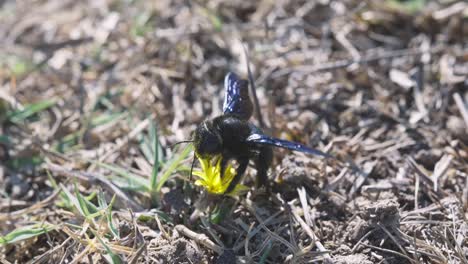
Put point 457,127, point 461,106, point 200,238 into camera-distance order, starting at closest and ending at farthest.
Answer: point 200,238
point 457,127
point 461,106

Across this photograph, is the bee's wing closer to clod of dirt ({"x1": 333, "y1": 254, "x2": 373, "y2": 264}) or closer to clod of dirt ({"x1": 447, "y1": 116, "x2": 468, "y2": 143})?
clod of dirt ({"x1": 333, "y1": 254, "x2": 373, "y2": 264})

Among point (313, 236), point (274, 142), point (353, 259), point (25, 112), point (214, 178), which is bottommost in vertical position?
point (353, 259)

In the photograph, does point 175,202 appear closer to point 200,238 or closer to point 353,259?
point 200,238

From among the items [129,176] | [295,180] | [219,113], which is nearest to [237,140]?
[295,180]

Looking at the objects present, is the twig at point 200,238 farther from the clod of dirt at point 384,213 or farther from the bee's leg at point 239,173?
the clod of dirt at point 384,213

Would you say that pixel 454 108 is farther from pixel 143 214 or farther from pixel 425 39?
pixel 143 214

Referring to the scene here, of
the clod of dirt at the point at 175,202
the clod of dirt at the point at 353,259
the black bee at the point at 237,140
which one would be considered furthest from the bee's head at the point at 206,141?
the clod of dirt at the point at 353,259
